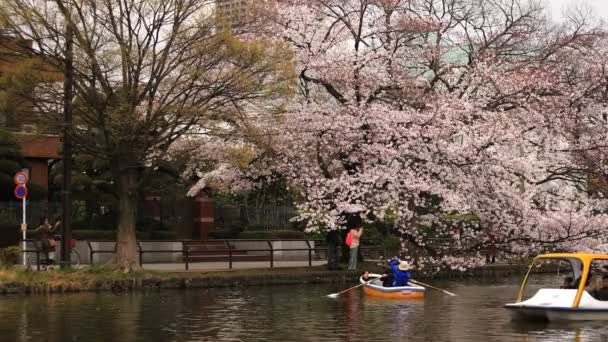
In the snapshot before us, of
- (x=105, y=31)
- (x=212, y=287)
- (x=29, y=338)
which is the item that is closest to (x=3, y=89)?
(x=105, y=31)

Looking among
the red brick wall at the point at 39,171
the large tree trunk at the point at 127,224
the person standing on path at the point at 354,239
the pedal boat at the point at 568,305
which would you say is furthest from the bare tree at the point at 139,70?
the red brick wall at the point at 39,171

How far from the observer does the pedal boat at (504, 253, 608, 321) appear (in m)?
19.2

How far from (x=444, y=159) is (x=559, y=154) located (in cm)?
426

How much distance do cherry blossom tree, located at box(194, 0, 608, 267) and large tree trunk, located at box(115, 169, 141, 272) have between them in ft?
13.7

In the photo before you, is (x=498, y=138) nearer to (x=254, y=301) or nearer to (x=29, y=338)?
(x=254, y=301)

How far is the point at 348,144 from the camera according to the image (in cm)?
3222

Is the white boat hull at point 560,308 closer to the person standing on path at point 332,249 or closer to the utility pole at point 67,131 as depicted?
the person standing on path at point 332,249

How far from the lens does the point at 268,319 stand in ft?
64.7

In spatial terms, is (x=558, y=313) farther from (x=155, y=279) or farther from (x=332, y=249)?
(x=332, y=249)

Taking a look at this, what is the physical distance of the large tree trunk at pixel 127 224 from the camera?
29.6 m

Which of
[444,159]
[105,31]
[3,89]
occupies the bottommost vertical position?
[444,159]

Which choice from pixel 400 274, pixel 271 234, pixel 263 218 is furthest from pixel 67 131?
pixel 263 218

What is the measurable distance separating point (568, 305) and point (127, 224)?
15410 mm

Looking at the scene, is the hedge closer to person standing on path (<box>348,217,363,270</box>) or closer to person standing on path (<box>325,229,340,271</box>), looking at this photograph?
person standing on path (<box>325,229,340,271</box>)
